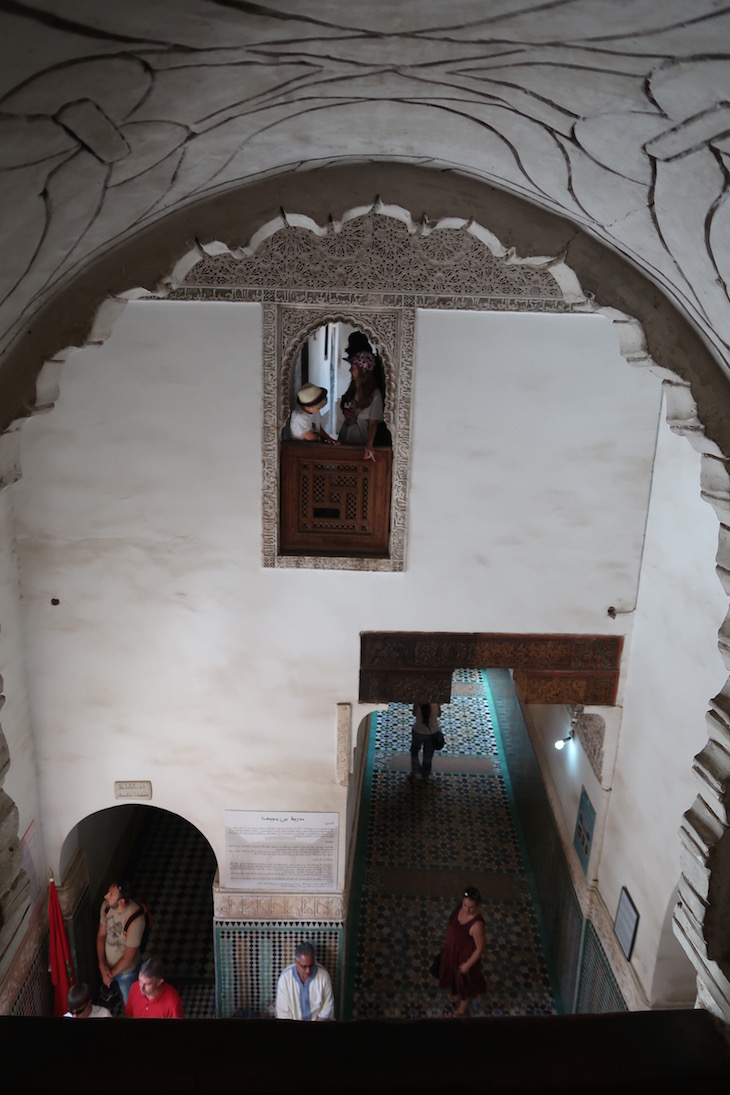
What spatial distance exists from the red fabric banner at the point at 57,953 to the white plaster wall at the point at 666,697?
115 inches

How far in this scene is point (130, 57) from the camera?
0.93 metres

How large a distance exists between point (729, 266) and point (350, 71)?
623 mm

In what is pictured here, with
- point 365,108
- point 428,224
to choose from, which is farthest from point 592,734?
point 365,108

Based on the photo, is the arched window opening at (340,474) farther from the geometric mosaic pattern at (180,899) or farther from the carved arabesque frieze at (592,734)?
the geometric mosaic pattern at (180,899)

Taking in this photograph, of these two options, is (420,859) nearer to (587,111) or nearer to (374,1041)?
(374,1041)

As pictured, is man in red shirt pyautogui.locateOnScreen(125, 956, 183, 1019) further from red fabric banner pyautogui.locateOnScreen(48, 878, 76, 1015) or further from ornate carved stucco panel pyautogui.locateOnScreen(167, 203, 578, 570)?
ornate carved stucco panel pyautogui.locateOnScreen(167, 203, 578, 570)

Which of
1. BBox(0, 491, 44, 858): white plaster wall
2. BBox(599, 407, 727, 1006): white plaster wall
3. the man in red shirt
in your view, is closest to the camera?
BBox(599, 407, 727, 1006): white plaster wall

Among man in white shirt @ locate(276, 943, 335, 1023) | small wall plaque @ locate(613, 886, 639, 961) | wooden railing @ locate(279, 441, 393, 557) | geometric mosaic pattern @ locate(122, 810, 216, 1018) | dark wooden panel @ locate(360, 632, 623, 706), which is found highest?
wooden railing @ locate(279, 441, 393, 557)

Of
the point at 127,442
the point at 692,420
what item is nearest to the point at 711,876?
the point at 692,420

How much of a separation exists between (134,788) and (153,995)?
38.7 inches

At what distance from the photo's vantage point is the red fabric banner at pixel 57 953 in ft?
14.0

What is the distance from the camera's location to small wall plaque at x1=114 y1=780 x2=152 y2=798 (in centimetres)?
421

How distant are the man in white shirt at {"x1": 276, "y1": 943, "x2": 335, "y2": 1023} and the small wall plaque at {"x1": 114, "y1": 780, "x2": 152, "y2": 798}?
113 cm

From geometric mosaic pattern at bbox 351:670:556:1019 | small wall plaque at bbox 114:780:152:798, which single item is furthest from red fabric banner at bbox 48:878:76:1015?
geometric mosaic pattern at bbox 351:670:556:1019
